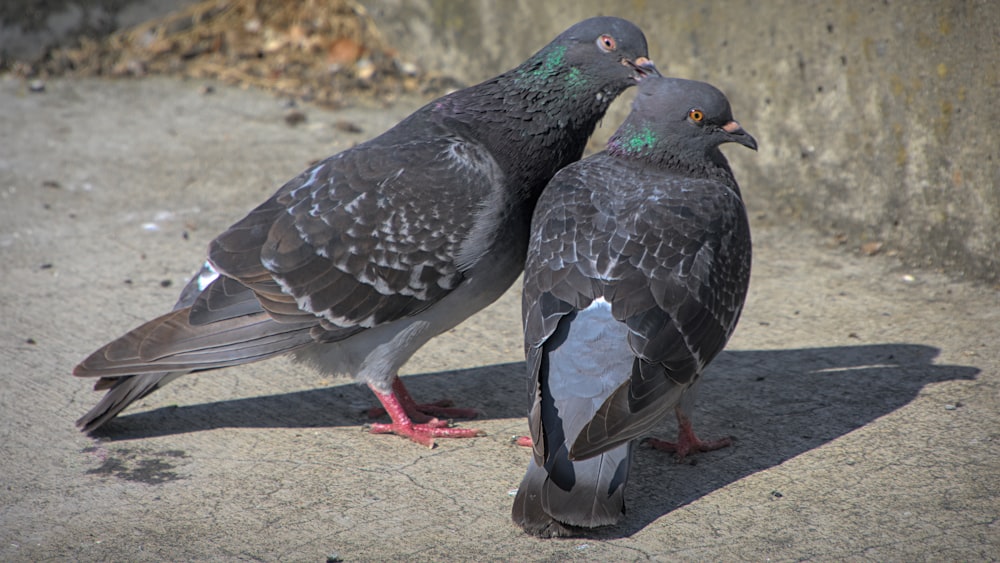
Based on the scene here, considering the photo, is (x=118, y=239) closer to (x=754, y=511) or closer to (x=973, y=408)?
(x=754, y=511)

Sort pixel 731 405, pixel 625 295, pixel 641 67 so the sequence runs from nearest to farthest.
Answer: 1. pixel 625 295
2. pixel 641 67
3. pixel 731 405

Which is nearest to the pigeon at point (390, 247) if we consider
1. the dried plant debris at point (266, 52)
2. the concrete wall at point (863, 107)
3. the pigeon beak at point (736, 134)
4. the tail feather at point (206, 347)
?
the tail feather at point (206, 347)

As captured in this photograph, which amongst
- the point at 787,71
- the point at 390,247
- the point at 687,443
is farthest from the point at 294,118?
the point at 687,443

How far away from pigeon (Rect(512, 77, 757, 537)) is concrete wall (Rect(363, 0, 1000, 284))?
163cm

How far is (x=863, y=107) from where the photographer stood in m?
5.38

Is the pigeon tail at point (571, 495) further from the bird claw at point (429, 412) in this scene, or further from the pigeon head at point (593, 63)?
the pigeon head at point (593, 63)

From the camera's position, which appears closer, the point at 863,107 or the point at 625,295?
the point at 625,295

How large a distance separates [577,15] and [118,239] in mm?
3282

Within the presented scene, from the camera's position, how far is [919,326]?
4738 mm

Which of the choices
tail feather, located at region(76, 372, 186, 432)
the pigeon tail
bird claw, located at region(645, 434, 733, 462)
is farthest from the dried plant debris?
the pigeon tail

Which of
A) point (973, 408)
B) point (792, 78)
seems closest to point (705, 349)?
point (973, 408)

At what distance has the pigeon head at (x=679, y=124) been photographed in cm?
388

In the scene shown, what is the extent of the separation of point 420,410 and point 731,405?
131cm

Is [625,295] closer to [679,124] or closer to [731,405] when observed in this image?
[679,124]
